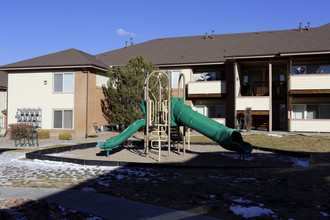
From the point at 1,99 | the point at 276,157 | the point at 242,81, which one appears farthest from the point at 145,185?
the point at 1,99

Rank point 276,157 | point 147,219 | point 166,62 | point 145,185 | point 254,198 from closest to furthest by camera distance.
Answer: point 147,219 → point 254,198 → point 145,185 → point 276,157 → point 166,62

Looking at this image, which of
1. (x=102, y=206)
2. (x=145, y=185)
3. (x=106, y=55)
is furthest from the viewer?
(x=106, y=55)

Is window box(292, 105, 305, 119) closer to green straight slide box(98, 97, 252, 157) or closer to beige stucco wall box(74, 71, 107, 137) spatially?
green straight slide box(98, 97, 252, 157)

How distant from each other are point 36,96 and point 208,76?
50.1 feet

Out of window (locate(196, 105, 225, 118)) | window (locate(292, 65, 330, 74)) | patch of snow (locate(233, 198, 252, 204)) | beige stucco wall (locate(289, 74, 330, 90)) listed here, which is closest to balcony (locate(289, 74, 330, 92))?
beige stucco wall (locate(289, 74, 330, 90))

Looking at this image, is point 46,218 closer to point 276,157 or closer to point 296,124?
point 276,157

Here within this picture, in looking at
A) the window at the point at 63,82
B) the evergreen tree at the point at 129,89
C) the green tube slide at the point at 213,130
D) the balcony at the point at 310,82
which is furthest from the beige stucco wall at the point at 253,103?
the window at the point at 63,82

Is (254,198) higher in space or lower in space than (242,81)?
lower

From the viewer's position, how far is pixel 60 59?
26.0m

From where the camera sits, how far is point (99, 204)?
5.66 metres

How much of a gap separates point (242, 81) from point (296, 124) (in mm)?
6497

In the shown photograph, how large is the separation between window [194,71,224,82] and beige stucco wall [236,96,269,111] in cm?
400

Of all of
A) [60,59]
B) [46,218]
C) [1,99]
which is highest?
[60,59]

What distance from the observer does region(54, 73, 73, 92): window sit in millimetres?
25000
